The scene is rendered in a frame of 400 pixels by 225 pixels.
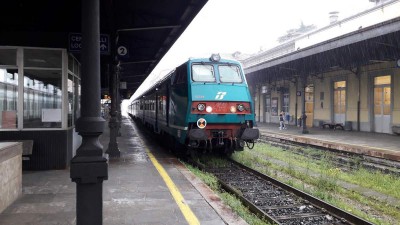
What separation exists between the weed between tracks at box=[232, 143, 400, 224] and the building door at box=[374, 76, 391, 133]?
928 cm

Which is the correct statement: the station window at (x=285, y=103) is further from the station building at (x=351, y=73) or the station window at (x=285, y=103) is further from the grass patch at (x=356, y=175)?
the grass patch at (x=356, y=175)

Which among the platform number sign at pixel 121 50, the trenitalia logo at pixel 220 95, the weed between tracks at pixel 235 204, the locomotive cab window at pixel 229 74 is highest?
the platform number sign at pixel 121 50

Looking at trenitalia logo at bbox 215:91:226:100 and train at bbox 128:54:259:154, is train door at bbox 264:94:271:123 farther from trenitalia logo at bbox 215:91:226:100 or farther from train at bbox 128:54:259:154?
trenitalia logo at bbox 215:91:226:100

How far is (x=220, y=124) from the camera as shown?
10656mm

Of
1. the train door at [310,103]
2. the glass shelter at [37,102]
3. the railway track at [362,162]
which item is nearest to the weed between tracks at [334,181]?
the railway track at [362,162]

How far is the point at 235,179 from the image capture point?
9.41 meters

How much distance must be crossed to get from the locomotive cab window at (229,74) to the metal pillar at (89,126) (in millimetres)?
7722

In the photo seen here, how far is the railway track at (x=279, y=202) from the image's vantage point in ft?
19.9

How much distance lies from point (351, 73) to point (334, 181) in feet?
55.8

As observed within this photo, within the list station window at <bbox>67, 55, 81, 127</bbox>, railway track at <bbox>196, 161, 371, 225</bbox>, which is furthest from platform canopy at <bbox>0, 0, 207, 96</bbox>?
railway track at <bbox>196, 161, 371, 225</bbox>

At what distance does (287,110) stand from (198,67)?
2359 centimetres

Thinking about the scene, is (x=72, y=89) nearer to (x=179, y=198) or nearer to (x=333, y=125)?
(x=179, y=198)

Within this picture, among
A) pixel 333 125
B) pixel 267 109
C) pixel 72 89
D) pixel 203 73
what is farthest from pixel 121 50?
pixel 267 109

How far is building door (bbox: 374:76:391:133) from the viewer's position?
2139 cm
